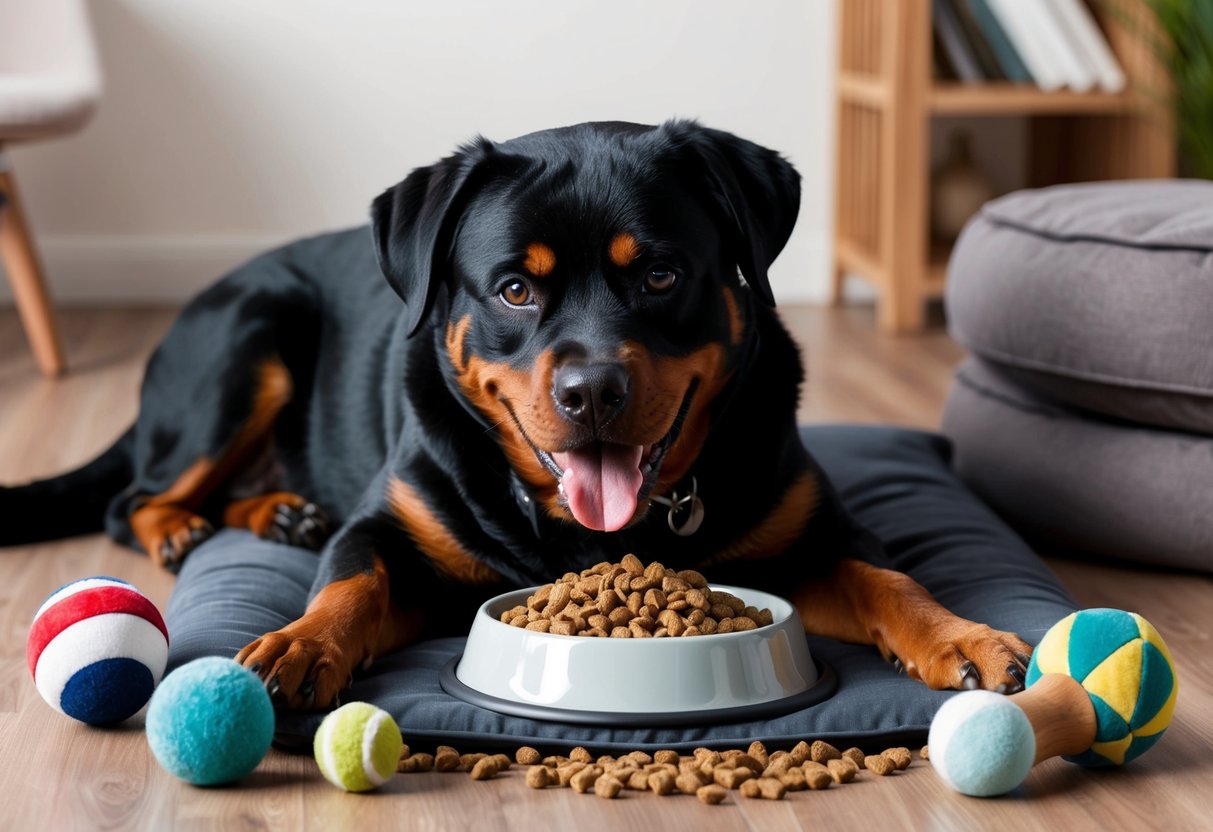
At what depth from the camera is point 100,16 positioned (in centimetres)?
526

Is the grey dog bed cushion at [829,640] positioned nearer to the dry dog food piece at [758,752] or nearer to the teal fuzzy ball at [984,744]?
the dry dog food piece at [758,752]

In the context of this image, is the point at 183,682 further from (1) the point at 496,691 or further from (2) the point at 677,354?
(2) the point at 677,354

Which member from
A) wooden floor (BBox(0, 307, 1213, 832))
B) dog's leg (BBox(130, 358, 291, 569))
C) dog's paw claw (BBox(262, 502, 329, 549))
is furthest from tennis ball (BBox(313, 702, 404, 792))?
dog's leg (BBox(130, 358, 291, 569))

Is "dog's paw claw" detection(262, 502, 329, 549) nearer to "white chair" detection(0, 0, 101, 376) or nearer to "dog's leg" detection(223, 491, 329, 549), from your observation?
"dog's leg" detection(223, 491, 329, 549)

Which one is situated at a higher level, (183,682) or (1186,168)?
(183,682)

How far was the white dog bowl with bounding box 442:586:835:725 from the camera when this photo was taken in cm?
168

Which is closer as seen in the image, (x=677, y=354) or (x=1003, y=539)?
(x=677, y=354)

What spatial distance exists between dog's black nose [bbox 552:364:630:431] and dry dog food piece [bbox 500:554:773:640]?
19 centimetres

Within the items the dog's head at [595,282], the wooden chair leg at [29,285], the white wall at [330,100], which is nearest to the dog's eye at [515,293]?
the dog's head at [595,282]

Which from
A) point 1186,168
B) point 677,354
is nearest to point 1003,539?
point 677,354

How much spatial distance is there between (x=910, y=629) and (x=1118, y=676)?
1.01ft

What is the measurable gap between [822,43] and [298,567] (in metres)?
3.69

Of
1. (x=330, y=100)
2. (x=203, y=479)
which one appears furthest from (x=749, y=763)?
(x=330, y=100)

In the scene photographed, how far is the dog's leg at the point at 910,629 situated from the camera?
68.1 inches
